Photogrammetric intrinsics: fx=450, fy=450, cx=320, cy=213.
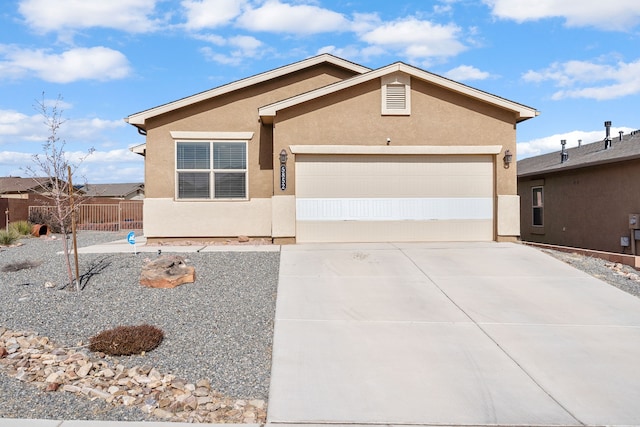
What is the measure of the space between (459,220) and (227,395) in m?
9.66

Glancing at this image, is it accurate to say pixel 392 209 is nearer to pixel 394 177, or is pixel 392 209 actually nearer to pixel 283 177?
pixel 394 177

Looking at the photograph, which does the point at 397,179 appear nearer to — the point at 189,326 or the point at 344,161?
the point at 344,161

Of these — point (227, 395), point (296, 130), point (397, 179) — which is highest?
point (296, 130)

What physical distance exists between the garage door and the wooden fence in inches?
648

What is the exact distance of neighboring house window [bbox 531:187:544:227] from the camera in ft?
61.1

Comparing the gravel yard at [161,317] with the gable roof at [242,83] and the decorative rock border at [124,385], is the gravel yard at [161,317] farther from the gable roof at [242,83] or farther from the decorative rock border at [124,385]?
the gable roof at [242,83]

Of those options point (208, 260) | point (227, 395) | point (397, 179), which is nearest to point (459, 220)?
point (397, 179)

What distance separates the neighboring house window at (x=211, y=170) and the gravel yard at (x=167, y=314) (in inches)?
112

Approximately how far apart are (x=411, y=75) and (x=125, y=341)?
10118mm

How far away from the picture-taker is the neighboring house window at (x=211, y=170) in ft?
43.7

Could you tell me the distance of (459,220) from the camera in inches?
509

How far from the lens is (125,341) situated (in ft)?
18.9

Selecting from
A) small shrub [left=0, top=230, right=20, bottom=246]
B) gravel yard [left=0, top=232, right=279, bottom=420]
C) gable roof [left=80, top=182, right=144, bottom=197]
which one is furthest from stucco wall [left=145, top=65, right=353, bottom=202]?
gable roof [left=80, top=182, right=144, bottom=197]

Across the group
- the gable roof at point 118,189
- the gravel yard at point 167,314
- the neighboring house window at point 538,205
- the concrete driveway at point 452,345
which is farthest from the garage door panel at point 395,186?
the gable roof at point 118,189
